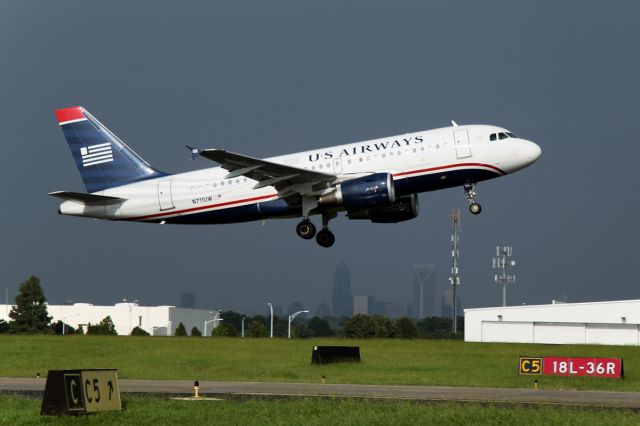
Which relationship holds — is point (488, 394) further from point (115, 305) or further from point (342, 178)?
point (115, 305)

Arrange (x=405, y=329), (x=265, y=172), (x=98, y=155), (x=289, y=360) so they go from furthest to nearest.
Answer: (x=405, y=329)
(x=98, y=155)
(x=289, y=360)
(x=265, y=172)

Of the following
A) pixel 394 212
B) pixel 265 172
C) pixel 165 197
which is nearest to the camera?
pixel 265 172

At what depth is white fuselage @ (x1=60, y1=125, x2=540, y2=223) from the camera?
52.3 metres

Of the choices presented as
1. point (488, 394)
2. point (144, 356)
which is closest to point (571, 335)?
point (144, 356)

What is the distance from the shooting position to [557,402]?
3603cm

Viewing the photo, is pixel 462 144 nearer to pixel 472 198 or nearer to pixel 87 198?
pixel 472 198

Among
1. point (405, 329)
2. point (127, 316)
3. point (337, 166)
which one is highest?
point (337, 166)

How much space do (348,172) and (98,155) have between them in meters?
17.3

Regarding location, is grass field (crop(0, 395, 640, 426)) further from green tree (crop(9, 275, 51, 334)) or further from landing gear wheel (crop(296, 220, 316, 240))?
green tree (crop(9, 275, 51, 334))

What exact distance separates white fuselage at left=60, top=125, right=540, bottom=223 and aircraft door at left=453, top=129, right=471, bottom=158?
0.05 m

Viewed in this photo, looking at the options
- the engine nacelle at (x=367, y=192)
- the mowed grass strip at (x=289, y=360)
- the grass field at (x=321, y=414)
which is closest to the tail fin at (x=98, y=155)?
the mowed grass strip at (x=289, y=360)

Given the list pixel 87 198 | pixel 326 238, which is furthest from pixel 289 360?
pixel 87 198

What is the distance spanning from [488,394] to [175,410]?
13.8 m

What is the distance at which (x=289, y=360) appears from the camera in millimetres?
57188
